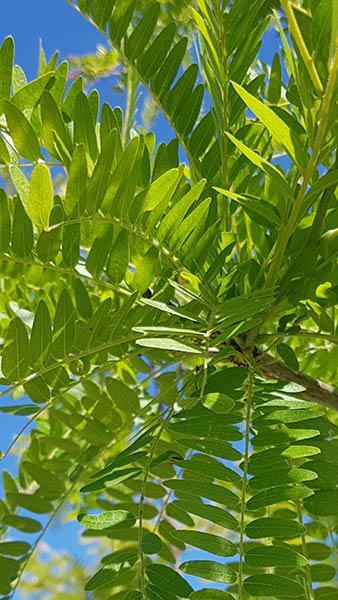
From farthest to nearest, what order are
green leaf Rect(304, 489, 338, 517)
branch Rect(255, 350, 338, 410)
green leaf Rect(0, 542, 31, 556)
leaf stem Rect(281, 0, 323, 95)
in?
green leaf Rect(0, 542, 31, 556) → branch Rect(255, 350, 338, 410) → green leaf Rect(304, 489, 338, 517) → leaf stem Rect(281, 0, 323, 95)

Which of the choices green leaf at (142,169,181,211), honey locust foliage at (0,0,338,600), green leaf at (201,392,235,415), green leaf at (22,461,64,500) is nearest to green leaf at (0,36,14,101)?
honey locust foliage at (0,0,338,600)

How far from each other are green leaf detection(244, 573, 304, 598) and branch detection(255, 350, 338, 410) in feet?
0.61

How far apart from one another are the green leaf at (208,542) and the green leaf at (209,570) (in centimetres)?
1

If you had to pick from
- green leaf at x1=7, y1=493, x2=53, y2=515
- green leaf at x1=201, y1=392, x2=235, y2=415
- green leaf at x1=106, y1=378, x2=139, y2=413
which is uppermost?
green leaf at x1=106, y1=378, x2=139, y2=413

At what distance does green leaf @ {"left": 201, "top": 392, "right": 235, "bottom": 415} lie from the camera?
1.52 feet

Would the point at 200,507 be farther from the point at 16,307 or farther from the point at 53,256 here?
the point at 16,307

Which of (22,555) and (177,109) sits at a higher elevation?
Result: (177,109)

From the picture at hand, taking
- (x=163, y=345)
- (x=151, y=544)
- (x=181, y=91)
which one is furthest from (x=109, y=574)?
(x=181, y=91)

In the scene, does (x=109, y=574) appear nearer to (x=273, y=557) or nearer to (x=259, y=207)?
(x=273, y=557)

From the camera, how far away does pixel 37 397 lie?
2.07 feet

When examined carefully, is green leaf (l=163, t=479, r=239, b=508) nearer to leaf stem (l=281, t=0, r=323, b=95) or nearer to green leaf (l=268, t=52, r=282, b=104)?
leaf stem (l=281, t=0, r=323, b=95)

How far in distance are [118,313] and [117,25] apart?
10.0 inches

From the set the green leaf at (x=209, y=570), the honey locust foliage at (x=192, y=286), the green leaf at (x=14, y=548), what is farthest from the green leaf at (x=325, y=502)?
the green leaf at (x=14, y=548)

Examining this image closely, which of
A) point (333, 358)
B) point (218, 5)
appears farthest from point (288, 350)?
point (218, 5)
